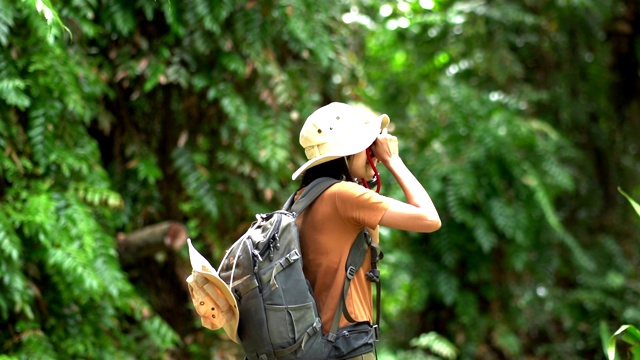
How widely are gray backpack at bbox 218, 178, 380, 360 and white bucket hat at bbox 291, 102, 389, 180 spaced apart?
9.1 inches

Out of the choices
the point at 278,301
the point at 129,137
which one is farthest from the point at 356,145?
the point at 129,137

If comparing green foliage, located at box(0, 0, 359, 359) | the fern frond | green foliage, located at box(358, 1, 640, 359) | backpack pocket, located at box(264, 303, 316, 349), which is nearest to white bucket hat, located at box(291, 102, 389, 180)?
backpack pocket, located at box(264, 303, 316, 349)

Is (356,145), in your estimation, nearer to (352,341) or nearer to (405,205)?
(405,205)

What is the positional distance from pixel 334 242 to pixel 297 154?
2688mm

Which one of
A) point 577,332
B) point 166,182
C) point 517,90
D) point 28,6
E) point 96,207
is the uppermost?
point 28,6

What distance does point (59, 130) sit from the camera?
4238mm

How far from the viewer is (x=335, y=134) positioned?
264 cm

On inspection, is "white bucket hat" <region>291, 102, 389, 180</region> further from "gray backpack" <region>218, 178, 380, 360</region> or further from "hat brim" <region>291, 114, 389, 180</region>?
"gray backpack" <region>218, 178, 380, 360</region>

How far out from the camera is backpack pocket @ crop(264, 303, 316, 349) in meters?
2.46

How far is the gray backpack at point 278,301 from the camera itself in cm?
246

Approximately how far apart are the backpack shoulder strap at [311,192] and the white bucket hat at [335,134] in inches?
2.4

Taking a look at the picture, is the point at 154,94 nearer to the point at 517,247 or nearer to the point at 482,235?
the point at 482,235

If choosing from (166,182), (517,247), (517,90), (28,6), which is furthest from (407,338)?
(28,6)

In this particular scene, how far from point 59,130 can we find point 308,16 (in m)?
1.55
